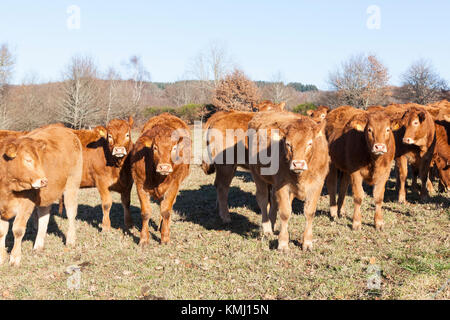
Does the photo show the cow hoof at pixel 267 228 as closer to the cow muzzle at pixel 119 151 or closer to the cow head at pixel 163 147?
the cow head at pixel 163 147

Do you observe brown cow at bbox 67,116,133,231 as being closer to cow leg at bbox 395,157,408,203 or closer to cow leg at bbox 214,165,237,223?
cow leg at bbox 214,165,237,223

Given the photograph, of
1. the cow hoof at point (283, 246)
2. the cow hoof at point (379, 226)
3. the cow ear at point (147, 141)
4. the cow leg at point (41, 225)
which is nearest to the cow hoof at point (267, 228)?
the cow hoof at point (283, 246)

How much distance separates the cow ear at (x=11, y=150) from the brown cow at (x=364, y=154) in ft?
19.3

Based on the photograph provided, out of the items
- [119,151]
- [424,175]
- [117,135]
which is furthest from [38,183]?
[424,175]

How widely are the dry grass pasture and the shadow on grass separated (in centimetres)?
7

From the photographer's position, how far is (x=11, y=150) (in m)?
5.80

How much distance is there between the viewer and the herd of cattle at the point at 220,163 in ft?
19.9

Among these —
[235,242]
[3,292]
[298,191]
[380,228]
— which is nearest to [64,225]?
[3,292]

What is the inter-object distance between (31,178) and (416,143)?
815 cm

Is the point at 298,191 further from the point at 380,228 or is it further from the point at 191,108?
the point at 191,108

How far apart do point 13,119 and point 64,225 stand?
1050 inches

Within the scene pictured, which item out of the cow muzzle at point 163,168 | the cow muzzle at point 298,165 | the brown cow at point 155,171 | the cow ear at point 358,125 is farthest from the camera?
the cow ear at point 358,125

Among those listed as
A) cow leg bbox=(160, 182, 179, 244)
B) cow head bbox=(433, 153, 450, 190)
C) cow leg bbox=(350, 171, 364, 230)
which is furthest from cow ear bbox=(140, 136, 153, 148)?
cow head bbox=(433, 153, 450, 190)

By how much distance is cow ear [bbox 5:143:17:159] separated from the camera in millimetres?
5781
